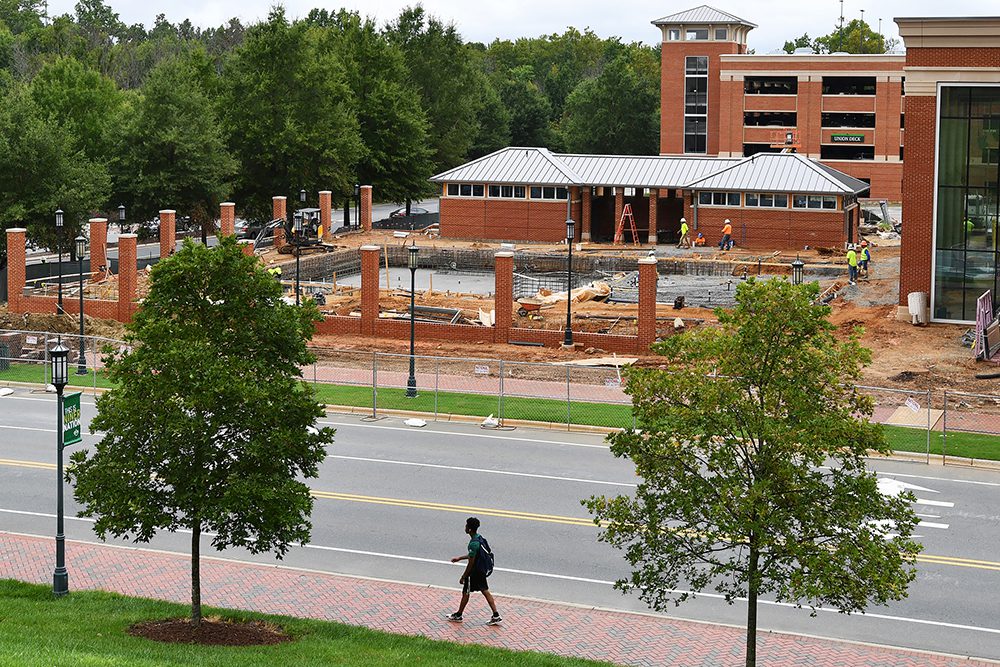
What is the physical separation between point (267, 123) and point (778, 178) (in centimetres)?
2771

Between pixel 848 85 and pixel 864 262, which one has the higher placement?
pixel 848 85

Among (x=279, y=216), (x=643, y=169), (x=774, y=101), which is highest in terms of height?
(x=774, y=101)

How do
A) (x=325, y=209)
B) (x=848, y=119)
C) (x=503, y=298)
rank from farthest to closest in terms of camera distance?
(x=848, y=119), (x=325, y=209), (x=503, y=298)

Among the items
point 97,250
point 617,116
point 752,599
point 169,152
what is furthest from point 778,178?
point 752,599

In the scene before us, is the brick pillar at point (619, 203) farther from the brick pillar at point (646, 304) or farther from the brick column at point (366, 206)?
the brick pillar at point (646, 304)

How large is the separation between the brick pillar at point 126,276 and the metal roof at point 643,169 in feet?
90.2

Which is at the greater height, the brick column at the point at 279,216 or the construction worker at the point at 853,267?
the brick column at the point at 279,216

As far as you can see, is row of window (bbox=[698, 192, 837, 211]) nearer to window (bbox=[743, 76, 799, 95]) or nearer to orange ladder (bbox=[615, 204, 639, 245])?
orange ladder (bbox=[615, 204, 639, 245])

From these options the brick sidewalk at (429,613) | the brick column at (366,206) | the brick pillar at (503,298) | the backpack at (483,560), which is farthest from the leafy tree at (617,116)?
the backpack at (483,560)

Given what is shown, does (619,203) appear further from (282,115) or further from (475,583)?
(475,583)

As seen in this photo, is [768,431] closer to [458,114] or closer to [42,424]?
[42,424]

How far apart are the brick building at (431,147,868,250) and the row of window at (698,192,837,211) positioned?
5 cm

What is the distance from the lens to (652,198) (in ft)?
234

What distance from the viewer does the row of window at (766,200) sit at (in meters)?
67.1
